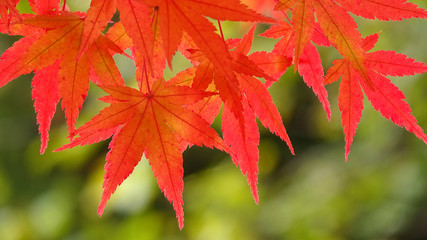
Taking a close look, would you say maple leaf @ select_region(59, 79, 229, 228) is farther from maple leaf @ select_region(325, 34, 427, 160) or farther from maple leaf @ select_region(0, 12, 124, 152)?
maple leaf @ select_region(325, 34, 427, 160)

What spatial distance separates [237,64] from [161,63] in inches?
4.4

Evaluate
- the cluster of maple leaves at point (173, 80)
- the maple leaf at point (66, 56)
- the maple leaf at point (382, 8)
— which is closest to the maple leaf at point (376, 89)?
the cluster of maple leaves at point (173, 80)

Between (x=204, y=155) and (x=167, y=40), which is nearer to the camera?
(x=167, y=40)

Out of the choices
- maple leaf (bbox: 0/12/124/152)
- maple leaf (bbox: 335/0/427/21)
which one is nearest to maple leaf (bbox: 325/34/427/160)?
maple leaf (bbox: 335/0/427/21)

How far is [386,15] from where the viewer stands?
60 cm

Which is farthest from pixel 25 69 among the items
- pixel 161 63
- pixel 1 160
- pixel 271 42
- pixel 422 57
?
pixel 1 160

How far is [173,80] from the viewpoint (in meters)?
0.67

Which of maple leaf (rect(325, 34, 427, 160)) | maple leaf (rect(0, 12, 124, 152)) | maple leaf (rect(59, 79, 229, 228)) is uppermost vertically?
maple leaf (rect(0, 12, 124, 152))

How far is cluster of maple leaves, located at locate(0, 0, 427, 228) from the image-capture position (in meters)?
0.55

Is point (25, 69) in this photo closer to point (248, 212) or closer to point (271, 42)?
point (248, 212)

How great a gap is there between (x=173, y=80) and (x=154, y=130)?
0.26 feet

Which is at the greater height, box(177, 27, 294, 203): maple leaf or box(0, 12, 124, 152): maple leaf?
box(0, 12, 124, 152): maple leaf

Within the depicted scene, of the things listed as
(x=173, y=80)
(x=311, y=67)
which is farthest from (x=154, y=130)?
(x=311, y=67)

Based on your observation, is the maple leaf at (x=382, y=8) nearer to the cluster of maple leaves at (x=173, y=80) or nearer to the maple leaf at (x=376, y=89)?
the cluster of maple leaves at (x=173, y=80)
